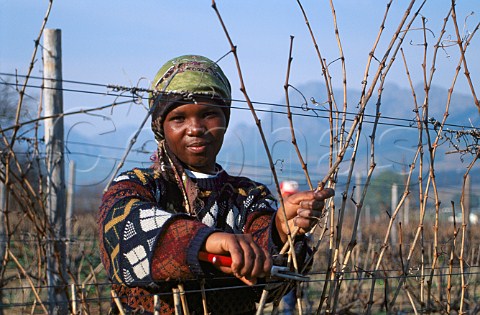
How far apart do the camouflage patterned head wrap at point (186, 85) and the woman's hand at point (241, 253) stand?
0.42 metres

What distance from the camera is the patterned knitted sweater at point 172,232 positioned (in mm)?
1745

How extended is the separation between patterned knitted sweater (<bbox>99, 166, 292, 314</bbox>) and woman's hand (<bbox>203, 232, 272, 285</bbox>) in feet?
0.11

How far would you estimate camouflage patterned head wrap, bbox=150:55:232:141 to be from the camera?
2.01 m

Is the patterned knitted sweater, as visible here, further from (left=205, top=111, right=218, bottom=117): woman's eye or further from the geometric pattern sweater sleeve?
(left=205, top=111, right=218, bottom=117): woman's eye

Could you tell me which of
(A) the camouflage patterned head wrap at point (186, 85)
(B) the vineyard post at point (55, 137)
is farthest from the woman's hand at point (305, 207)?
(B) the vineyard post at point (55, 137)

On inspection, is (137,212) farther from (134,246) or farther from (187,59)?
(187,59)

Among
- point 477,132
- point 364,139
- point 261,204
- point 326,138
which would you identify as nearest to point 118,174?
point 261,204

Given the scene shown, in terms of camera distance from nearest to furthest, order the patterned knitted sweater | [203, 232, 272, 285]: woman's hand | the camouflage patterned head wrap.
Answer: [203, 232, 272, 285]: woman's hand
the patterned knitted sweater
the camouflage patterned head wrap

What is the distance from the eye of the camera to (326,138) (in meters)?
2.60

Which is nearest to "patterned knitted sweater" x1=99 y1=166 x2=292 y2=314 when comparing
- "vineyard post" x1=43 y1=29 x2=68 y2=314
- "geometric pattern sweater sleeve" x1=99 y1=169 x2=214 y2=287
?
"geometric pattern sweater sleeve" x1=99 y1=169 x2=214 y2=287

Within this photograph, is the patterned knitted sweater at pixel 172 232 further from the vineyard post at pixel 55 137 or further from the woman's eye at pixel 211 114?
the vineyard post at pixel 55 137

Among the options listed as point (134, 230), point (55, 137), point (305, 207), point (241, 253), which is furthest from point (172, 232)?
point (55, 137)

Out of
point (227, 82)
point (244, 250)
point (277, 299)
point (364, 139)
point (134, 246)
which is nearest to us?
point (244, 250)

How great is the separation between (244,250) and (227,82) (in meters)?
0.66
